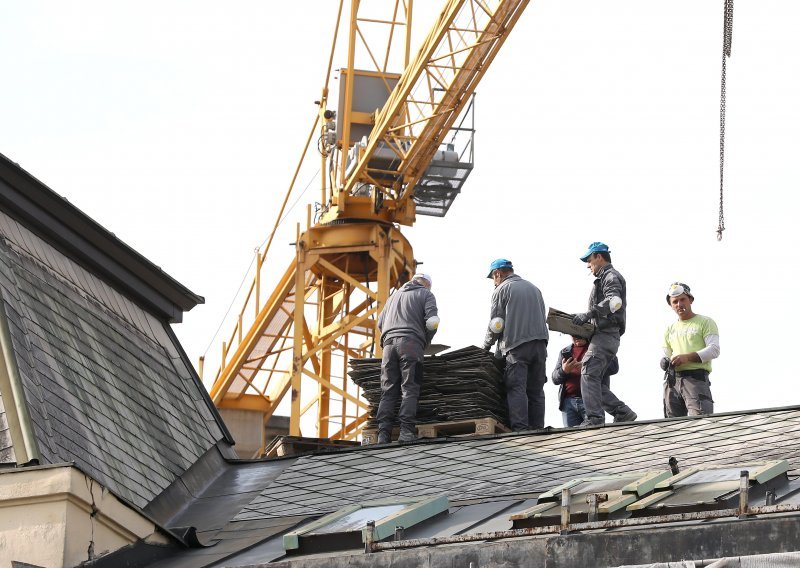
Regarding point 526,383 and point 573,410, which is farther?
point 573,410

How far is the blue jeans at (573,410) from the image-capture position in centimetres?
2061

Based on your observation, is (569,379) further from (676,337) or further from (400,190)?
(400,190)

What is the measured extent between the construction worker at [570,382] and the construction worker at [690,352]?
1.49 metres

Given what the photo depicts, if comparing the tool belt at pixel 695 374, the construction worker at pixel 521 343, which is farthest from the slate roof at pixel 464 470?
the tool belt at pixel 695 374

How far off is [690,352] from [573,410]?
7.23ft

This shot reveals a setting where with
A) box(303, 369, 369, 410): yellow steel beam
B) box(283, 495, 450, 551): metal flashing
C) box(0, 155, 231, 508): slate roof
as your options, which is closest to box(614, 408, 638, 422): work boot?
box(0, 155, 231, 508): slate roof

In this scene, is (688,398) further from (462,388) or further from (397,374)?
(397,374)

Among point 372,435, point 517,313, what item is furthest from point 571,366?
point 372,435

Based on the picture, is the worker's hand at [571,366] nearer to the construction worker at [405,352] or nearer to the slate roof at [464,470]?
the construction worker at [405,352]

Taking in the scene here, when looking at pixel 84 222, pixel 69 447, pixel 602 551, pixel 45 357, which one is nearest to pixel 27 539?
pixel 69 447

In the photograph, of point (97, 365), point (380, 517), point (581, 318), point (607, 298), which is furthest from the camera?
point (581, 318)

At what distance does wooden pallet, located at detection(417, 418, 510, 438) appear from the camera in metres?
18.8

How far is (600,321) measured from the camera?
19312 mm

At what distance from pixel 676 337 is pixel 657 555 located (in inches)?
315
